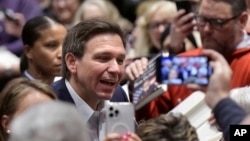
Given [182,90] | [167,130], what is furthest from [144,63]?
[167,130]

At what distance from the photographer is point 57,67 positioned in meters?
5.63

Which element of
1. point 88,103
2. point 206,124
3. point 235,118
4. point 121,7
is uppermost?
point 235,118

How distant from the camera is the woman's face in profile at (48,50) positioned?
5672 mm

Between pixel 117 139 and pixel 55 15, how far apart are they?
5454 millimetres

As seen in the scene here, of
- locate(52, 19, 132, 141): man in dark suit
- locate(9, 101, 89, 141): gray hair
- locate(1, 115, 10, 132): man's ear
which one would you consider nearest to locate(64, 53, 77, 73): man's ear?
locate(52, 19, 132, 141): man in dark suit

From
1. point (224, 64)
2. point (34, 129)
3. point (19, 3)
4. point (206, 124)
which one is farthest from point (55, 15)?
point (34, 129)

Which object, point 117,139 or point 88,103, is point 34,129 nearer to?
point 117,139

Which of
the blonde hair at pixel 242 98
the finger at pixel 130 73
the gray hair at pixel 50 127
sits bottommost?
Answer: the finger at pixel 130 73

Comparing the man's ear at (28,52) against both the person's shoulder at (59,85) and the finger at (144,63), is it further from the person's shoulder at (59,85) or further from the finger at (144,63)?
the person's shoulder at (59,85)

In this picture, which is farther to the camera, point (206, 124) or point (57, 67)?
point (57, 67)

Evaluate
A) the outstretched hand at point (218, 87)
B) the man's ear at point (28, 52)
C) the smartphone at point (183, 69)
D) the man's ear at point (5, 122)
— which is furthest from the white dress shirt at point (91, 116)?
the man's ear at point (28, 52)

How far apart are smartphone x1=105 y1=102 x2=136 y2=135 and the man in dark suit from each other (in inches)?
28.7

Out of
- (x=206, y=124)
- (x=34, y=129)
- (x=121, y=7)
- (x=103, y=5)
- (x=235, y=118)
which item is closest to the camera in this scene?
(x=34, y=129)

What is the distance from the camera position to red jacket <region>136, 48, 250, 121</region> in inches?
196
